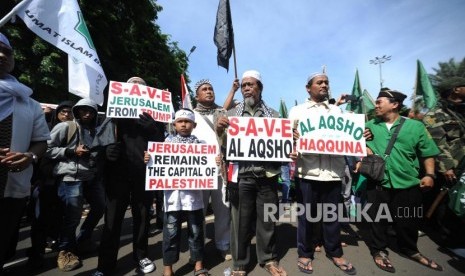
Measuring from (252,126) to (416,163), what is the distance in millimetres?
2298

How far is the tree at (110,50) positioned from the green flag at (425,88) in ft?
36.3

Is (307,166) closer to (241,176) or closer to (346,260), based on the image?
(241,176)

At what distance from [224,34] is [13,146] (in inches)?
148

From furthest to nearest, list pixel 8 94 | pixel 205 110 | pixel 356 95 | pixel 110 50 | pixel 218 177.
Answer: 1. pixel 110 50
2. pixel 356 95
3. pixel 205 110
4. pixel 218 177
5. pixel 8 94

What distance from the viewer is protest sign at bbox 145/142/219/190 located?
3262mm

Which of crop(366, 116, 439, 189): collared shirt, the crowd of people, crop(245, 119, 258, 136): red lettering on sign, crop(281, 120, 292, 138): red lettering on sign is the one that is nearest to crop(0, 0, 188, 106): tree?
the crowd of people

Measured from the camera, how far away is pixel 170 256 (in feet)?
10.3

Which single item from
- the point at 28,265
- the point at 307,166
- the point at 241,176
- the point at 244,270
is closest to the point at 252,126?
the point at 241,176

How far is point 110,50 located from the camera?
1285cm

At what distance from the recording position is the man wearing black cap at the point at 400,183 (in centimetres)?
351

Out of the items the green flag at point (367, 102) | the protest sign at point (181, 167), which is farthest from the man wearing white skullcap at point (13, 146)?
the green flag at point (367, 102)

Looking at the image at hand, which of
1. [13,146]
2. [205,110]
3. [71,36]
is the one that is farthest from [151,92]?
[13,146]

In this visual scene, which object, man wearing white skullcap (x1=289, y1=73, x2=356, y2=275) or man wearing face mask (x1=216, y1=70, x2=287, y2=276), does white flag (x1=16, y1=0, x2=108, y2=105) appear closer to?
man wearing face mask (x1=216, y1=70, x2=287, y2=276)

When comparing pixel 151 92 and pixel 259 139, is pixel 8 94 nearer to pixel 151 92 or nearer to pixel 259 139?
pixel 151 92
